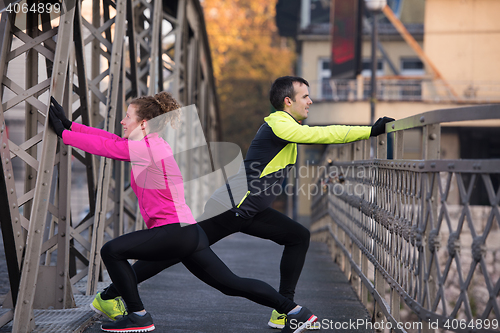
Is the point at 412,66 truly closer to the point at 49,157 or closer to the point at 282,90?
the point at 282,90

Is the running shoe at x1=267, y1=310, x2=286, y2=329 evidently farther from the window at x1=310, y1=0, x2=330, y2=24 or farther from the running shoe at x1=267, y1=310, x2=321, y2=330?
the window at x1=310, y1=0, x2=330, y2=24

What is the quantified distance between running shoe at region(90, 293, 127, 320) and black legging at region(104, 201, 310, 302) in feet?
0.14

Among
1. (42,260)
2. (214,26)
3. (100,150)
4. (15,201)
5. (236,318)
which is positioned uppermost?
(214,26)

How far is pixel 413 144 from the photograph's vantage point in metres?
24.8

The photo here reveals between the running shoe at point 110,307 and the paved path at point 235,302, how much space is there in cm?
12

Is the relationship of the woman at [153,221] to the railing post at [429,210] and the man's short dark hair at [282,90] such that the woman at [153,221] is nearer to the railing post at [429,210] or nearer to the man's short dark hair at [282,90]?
the man's short dark hair at [282,90]

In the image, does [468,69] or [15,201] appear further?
[468,69]

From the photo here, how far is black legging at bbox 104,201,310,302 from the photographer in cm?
370

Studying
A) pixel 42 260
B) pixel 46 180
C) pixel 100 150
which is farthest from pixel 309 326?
pixel 42 260

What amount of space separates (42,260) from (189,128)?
239 inches

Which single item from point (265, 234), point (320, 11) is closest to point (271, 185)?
point (265, 234)

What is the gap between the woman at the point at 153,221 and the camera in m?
3.31

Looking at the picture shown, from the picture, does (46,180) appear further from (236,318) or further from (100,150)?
(236,318)

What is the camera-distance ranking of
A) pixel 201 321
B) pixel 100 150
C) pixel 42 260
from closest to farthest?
pixel 100 150
pixel 201 321
pixel 42 260
